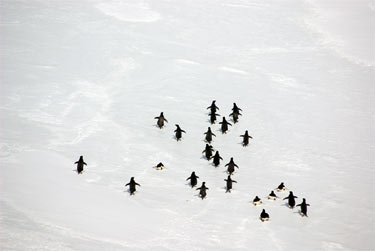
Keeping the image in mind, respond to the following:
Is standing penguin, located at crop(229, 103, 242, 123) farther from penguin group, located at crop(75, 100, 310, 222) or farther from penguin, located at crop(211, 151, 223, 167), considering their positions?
penguin, located at crop(211, 151, 223, 167)

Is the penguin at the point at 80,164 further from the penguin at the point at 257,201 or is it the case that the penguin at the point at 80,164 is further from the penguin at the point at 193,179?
the penguin at the point at 257,201

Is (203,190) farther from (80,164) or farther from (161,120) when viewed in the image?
(161,120)

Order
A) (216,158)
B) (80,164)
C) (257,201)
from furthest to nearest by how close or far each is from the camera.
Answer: (216,158) < (80,164) < (257,201)

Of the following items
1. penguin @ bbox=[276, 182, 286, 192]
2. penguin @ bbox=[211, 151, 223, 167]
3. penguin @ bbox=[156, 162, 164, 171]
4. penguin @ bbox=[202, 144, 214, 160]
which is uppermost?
penguin @ bbox=[202, 144, 214, 160]

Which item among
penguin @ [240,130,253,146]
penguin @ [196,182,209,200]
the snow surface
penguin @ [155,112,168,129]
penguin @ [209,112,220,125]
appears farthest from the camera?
penguin @ [209,112,220,125]

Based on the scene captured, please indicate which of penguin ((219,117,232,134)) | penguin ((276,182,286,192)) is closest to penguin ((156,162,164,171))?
penguin ((219,117,232,134))

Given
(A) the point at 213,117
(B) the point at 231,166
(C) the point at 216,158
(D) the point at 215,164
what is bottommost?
(B) the point at 231,166

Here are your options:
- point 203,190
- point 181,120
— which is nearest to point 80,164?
point 203,190

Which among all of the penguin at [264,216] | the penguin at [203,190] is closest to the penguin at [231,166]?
the penguin at [203,190]

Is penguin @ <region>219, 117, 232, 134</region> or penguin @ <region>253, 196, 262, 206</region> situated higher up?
penguin @ <region>219, 117, 232, 134</region>
